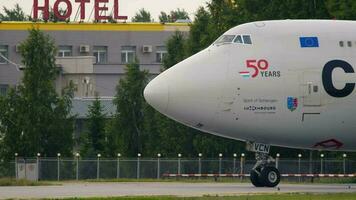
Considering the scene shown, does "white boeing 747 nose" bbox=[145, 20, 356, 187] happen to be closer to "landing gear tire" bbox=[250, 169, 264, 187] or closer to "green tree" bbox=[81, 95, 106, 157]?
"landing gear tire" bbox=[250, 169, 264, 187]

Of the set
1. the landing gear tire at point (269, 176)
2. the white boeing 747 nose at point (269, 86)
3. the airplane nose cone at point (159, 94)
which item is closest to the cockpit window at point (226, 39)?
the white boeing 747 nose at point (269, 86)

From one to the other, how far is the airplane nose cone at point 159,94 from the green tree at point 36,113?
28.0 meters

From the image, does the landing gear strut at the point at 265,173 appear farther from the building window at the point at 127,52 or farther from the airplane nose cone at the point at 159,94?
the building window at the point at 127,52

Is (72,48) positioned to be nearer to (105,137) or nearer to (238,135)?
(105,137)

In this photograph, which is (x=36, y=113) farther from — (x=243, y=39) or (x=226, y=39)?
(x=243, y=39)

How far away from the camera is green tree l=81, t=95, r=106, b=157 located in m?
80.1

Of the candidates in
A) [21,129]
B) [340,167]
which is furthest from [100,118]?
[340,167]

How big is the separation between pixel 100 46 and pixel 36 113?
56.0 m

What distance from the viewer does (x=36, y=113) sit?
253 ft

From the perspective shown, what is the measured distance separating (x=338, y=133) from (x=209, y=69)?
4909mm

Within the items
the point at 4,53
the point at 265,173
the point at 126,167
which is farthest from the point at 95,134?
the point at 4,53

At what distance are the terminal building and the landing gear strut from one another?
2919 inches

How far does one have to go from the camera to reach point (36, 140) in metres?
75.7

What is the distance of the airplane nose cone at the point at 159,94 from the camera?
47.5 m
